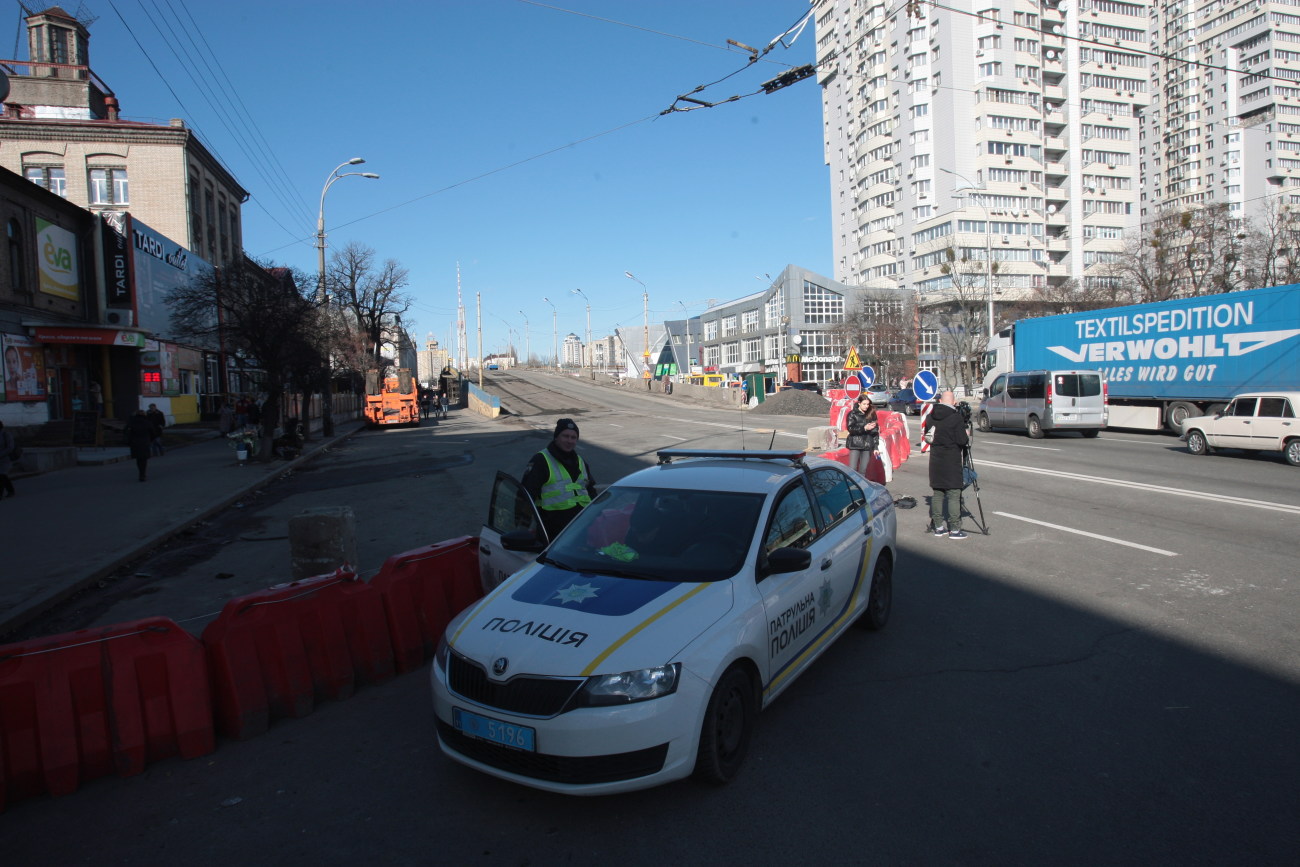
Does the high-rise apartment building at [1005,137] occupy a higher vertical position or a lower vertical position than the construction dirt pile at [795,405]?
higher

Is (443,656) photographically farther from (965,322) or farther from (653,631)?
(965,322)

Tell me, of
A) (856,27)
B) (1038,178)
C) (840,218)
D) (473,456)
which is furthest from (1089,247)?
(473,456)

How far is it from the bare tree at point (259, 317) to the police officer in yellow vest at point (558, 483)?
1816 cm

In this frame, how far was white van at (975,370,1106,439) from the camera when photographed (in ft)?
72.1

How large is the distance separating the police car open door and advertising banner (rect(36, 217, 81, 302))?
85.7 ft

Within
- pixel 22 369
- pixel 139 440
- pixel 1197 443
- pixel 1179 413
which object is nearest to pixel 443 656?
pixel 139 440

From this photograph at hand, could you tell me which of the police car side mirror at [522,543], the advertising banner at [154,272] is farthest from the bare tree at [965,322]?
the police car side mirror at [522,543]

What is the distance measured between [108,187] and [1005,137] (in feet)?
248

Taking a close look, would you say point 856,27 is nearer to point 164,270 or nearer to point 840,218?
point 840,218

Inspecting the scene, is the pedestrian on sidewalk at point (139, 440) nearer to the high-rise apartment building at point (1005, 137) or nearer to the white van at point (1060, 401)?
the white van at point (1060, 401)

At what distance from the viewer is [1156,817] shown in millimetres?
3381

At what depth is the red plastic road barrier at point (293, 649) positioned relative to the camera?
4547mm

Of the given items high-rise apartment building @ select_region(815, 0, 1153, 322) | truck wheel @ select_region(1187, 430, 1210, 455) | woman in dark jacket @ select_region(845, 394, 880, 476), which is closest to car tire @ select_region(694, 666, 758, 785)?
woman in dark jacket @ select_region(845, 394, 880, 476)

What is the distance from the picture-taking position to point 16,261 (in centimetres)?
2330
